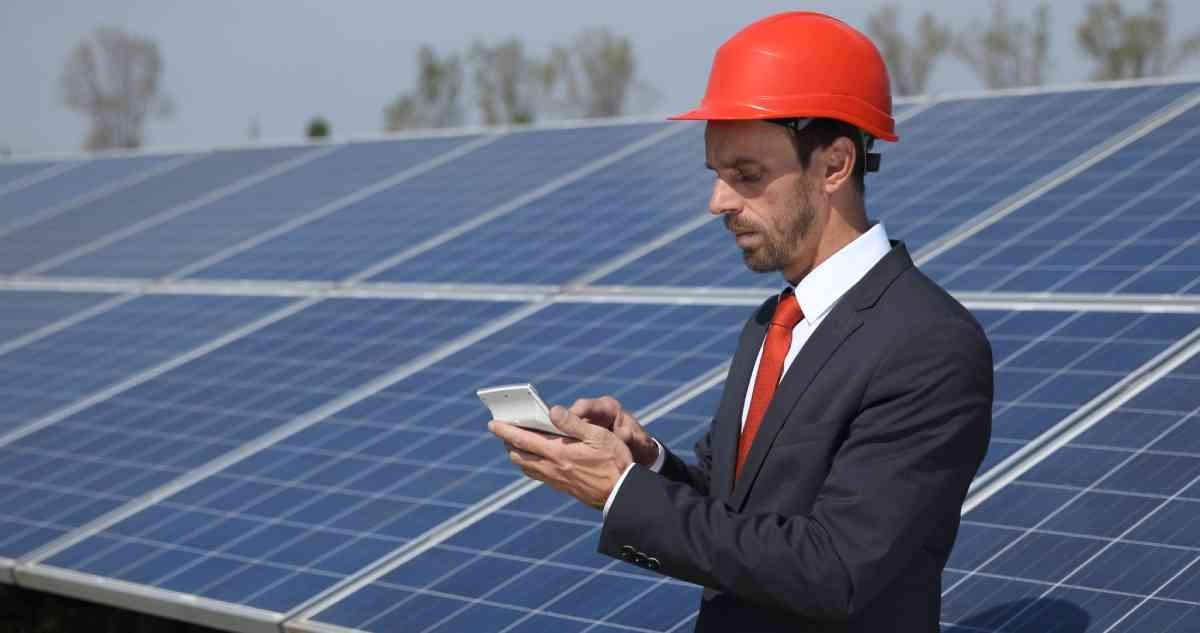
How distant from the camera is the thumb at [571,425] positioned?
3.31 m

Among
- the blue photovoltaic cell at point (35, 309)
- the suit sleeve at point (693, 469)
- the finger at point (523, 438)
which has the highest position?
the finger at point (523, 438)

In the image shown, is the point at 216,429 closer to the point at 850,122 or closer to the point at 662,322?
the point at 662,322

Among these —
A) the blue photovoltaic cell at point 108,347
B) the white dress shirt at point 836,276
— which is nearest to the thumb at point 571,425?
the white dress shirt at point 836,276

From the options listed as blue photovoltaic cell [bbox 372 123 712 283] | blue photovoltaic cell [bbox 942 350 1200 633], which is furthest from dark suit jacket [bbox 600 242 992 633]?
blue photovoltaic cell [bbox 372 123 712 283]

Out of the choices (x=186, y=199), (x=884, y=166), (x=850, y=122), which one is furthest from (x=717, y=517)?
(x=186, y=199)

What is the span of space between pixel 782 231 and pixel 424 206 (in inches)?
334

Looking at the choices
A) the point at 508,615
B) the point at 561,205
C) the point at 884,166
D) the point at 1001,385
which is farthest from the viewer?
the point at 561,205

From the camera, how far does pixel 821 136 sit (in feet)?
11.2

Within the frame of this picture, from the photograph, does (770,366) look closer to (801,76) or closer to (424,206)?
(801,76)

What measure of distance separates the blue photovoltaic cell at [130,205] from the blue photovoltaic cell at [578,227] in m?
4.27

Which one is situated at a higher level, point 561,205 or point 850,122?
point 850,122

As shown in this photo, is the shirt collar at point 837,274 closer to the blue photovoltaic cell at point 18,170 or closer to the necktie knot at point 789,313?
the necktie knot at point 789,313

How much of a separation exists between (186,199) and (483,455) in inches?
294

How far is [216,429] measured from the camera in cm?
853
